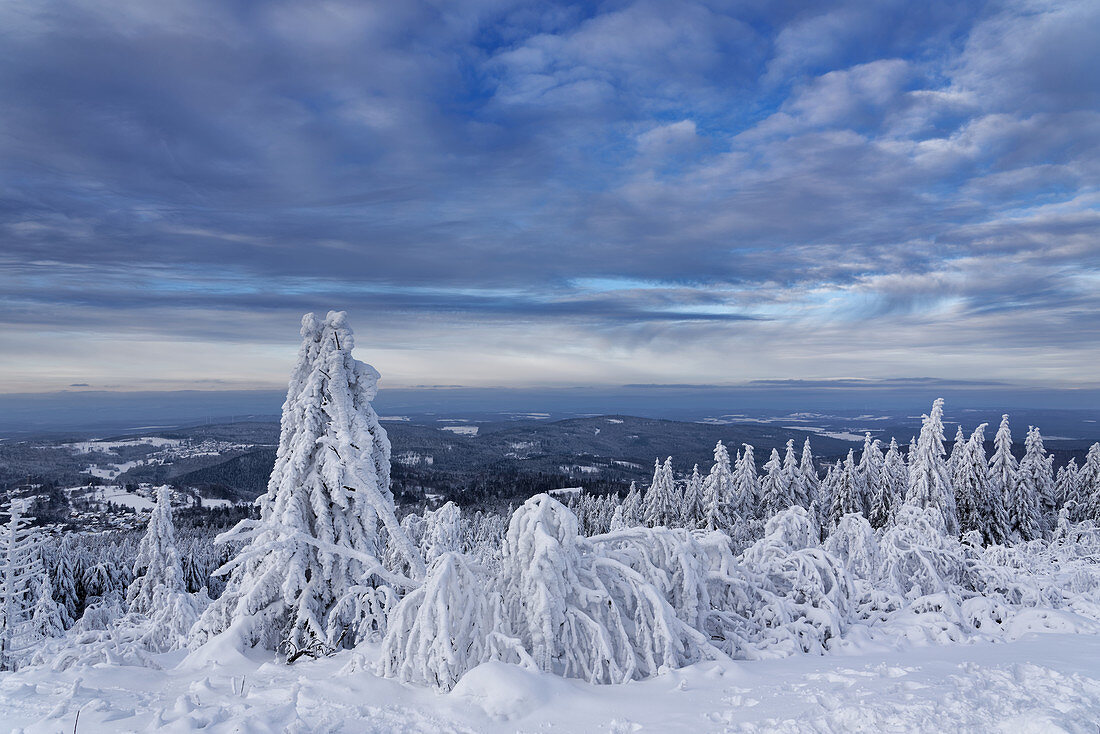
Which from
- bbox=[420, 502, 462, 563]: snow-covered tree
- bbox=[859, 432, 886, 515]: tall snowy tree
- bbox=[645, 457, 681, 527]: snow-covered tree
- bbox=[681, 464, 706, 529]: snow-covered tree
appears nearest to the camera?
bbox=[420, 502, 462, 563]: snow-covered tree

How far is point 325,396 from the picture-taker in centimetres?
1073

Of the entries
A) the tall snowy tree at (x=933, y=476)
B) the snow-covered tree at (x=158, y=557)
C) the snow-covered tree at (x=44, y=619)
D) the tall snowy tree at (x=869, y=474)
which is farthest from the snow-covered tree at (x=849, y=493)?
the snow-covered tree at (x=44, y=619)

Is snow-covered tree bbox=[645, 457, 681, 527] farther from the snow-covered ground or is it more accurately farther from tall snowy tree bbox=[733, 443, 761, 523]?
the snow-covered ground

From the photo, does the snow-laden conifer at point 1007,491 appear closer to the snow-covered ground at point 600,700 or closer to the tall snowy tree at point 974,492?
the tall snowy tree at point 974,492

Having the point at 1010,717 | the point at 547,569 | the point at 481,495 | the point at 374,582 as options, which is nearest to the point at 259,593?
the point at 374,582

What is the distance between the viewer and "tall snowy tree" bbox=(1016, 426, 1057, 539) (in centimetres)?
3366

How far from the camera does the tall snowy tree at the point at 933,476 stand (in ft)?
96.1

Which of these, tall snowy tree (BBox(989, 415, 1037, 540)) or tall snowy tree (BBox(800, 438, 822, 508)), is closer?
tall snowy tree (BBox(989, 415, 1037, 540))

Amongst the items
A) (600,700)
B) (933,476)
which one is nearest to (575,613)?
(600,700)

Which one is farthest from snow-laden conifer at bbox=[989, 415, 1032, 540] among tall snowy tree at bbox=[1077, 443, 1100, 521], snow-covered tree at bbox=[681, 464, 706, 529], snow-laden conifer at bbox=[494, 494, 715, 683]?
snow-laden conifer at bbox=[494, 494, 715, 683]

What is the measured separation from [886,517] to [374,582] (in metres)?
36.1

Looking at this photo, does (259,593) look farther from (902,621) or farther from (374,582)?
Result: (902,621)

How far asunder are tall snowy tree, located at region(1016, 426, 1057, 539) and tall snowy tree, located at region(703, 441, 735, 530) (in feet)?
57.2

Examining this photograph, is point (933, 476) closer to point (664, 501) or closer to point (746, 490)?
point (746, 490)
